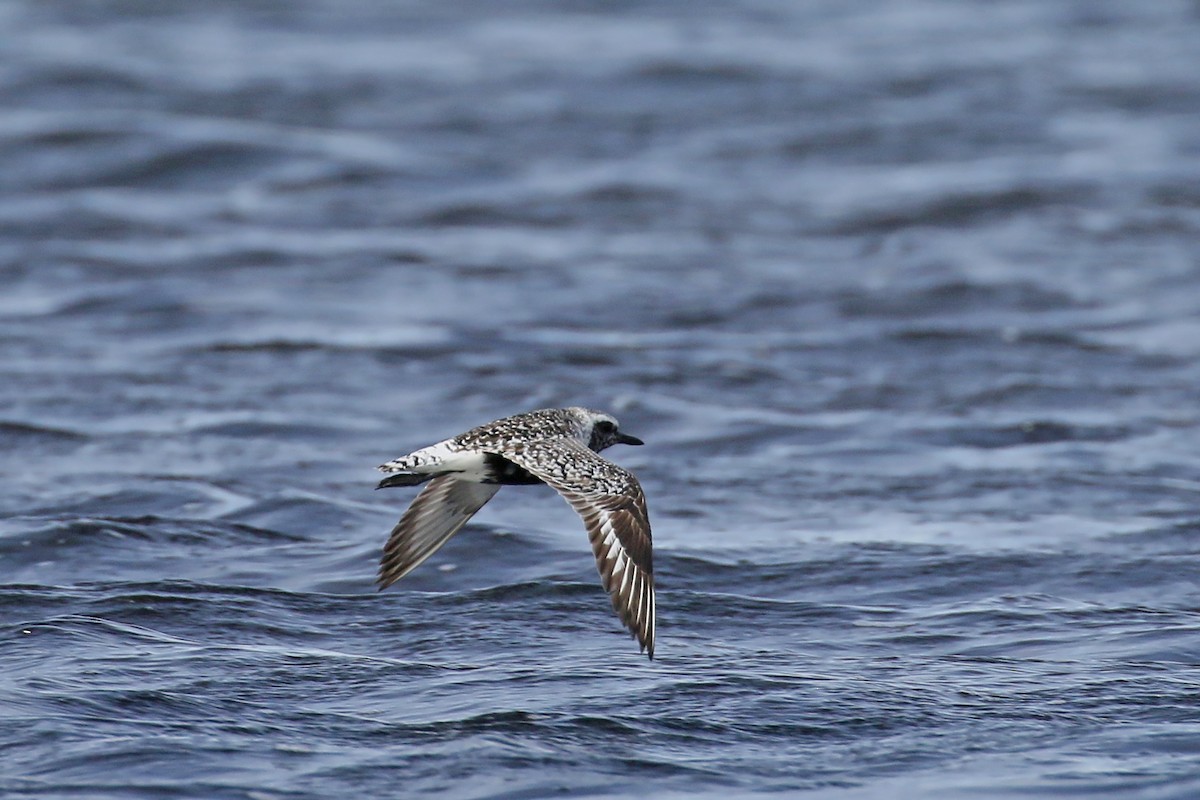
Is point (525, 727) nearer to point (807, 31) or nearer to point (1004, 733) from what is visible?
point (1004, 733)

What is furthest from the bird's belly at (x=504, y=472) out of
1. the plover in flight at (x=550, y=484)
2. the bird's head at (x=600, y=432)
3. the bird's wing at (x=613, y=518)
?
the bird's head at (x=600, y=432)

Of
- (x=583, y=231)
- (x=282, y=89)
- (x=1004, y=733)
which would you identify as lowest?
(x=1004, y=733)

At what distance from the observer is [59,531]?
313 inches

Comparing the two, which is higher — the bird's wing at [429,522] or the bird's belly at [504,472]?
the bird's belly at [504,472]

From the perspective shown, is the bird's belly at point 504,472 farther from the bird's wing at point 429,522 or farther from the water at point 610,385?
the water at point 610,385

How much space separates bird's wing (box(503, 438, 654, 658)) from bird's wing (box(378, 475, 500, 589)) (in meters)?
0.56

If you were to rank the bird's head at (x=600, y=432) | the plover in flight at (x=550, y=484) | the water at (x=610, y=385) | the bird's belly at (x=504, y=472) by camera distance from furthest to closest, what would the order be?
1. the bird's head at (x=600, y=432)
2. the bird's belly at (x=504, y=472)
3. the plover in flight at (x=550, y=484)
4. the water at (x=610, y=385)

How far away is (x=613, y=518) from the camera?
615 centimetres

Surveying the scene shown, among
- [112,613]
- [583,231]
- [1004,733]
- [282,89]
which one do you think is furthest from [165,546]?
[282,89]

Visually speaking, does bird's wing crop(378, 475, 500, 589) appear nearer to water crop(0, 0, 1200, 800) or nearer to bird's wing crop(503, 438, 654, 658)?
water crop(0, 0, 1200, 800)

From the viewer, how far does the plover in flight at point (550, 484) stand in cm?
606

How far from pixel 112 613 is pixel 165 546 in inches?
40.3

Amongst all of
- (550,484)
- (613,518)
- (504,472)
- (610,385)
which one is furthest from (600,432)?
(610,385)

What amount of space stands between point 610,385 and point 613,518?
499 centimetres
